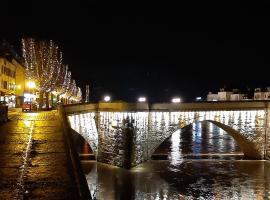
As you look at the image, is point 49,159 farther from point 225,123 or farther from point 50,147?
point 225,123

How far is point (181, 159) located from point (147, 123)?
6.02 m

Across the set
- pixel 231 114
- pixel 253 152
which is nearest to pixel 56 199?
pixel 231 114

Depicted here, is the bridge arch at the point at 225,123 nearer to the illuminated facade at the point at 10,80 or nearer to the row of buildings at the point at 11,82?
the row of buildings at the point at 11,82

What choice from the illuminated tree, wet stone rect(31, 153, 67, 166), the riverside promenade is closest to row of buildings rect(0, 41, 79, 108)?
the illuminated tree

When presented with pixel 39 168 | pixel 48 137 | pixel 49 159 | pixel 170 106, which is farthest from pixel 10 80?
pixel 39 168

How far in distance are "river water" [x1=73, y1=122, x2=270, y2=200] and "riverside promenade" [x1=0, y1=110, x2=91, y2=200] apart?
9617 mm

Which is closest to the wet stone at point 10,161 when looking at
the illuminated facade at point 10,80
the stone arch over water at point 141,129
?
the stone arch over water at point 141,129

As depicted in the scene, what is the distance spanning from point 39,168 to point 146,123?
982 inches

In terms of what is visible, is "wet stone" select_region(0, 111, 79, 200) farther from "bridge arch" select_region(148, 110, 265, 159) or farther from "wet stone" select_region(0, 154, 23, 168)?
"bridge arch" select_region(148, 110, 265, 159)

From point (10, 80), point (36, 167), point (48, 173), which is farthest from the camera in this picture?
point (10, 80)

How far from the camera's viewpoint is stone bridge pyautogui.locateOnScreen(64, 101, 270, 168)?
3584 cm

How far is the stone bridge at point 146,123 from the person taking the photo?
3584 centimetres

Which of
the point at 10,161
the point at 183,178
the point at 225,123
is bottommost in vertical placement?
the point at 183,178

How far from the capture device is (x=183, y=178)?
31.7 m
